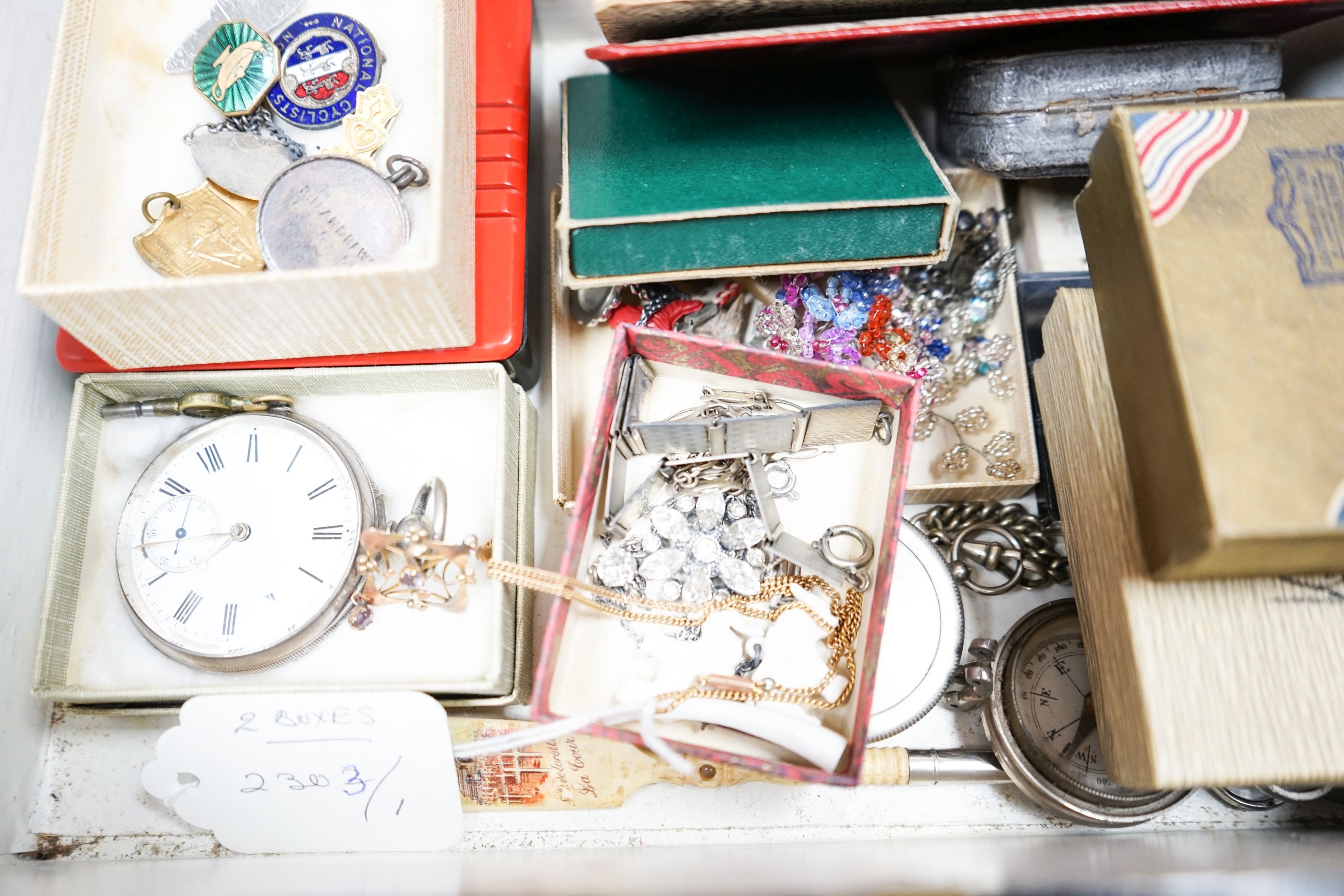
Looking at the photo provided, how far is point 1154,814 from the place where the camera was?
845 mm

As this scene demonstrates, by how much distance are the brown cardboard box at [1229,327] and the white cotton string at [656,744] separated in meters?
0.43

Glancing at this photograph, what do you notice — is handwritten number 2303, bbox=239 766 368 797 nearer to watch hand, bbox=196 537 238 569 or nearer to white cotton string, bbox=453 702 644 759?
white cotton string, bbox=453 702 644 759

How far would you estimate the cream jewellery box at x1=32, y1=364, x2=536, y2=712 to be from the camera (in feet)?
2.73

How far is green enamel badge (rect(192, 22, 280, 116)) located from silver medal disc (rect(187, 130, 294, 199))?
0.16 feet

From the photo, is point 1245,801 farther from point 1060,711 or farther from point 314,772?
point 314,772

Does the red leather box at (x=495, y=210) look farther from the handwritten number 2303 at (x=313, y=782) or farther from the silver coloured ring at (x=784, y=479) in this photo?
the handwritten number 2303 at (x=313, y=782)

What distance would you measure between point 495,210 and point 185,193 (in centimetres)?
36

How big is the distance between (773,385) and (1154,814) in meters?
0.61

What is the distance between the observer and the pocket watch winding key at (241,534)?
2.75ft

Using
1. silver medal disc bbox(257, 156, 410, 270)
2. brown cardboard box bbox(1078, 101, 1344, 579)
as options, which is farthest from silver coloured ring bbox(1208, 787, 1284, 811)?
silver medal disc bbox(257, 156, 410, 270)

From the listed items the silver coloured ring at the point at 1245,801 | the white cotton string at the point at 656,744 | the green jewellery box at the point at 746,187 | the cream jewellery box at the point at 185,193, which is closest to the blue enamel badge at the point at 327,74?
the cream jewellery box at the point at 185,193

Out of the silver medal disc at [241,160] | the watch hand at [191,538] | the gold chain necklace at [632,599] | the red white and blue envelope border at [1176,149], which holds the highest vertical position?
the silver medal disc at [241,160]

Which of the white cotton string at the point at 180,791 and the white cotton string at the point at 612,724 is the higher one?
the white cotton string at the point at 612,724

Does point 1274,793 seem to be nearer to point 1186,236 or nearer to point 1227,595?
point 1227,595
